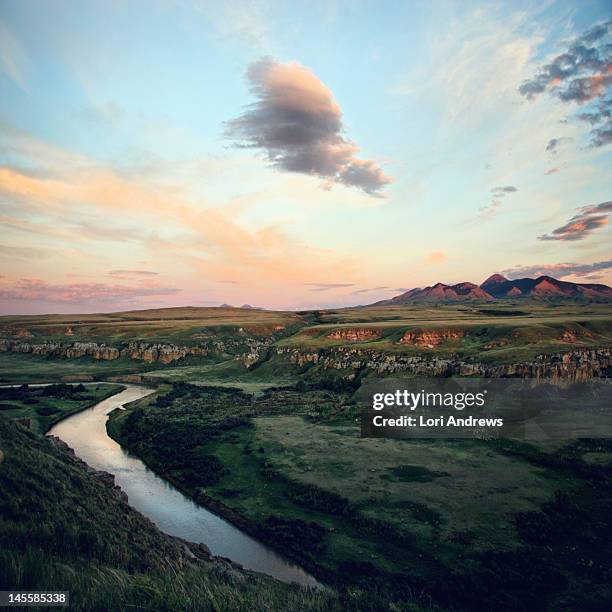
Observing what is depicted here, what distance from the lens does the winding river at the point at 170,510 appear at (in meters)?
29.8

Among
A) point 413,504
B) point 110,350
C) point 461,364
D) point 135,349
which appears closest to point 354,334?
point 461,364

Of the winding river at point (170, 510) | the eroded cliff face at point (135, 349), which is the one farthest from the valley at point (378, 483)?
the eroded cliff face at point (135, 349)

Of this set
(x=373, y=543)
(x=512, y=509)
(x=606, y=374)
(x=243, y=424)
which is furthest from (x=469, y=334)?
(x=373, y=543)

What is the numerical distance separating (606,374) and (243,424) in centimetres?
5809

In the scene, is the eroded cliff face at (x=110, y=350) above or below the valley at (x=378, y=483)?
above

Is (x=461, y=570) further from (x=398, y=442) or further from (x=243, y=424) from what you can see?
(x=243, y=424)

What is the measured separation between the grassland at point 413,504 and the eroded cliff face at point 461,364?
22926 millimetres

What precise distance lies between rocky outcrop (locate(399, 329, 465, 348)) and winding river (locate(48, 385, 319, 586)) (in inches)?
3070

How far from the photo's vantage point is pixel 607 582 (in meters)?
24.9

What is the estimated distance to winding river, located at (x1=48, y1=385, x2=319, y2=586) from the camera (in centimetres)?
2985

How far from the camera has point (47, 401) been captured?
7850 centimetres

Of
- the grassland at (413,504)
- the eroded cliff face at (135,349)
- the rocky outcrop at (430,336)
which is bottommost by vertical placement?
the grassland at (413,504)

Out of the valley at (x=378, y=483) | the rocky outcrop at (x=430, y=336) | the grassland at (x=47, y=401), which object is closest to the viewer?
the valley at (x=378, y=483)

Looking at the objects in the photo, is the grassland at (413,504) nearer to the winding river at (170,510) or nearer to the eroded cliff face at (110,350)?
the winding river at (170,510)
